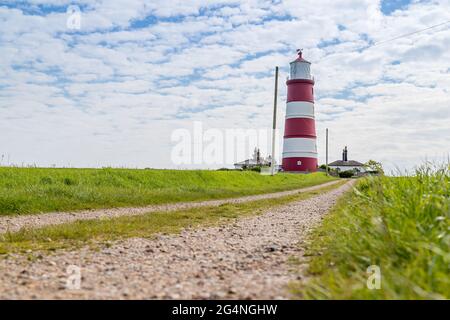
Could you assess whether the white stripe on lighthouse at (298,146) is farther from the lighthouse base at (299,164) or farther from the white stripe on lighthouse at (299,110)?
the white stripe on lighthouse at (299,110)

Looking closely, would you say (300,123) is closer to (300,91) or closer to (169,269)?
(300,91)

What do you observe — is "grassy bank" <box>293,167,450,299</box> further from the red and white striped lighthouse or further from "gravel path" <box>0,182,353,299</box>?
the red and white striped lighthouse

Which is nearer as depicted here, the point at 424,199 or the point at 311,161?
the point at 424,199

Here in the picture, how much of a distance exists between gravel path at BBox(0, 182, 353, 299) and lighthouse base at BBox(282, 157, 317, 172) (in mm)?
52816

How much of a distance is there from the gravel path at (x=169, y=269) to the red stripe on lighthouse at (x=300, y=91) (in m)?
53.2

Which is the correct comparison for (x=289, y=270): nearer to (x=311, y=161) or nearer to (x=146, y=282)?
(x=146, y=282)

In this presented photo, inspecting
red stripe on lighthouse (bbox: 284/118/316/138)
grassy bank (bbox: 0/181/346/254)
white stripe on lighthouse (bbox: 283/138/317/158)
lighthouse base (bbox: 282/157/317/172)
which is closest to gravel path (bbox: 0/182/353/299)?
grassy bank (bbox: 0/181/346/254)

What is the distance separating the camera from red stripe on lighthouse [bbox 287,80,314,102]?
61125 mm

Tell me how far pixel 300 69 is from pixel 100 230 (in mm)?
56610

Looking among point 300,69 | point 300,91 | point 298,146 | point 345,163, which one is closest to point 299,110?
point 300,91

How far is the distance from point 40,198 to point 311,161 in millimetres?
50724

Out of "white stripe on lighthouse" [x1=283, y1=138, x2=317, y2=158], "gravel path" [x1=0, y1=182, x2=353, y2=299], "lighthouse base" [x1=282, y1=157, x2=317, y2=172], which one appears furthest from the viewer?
"lighthouse base" [x1=282, y1=157, x2=317, y2=172]
